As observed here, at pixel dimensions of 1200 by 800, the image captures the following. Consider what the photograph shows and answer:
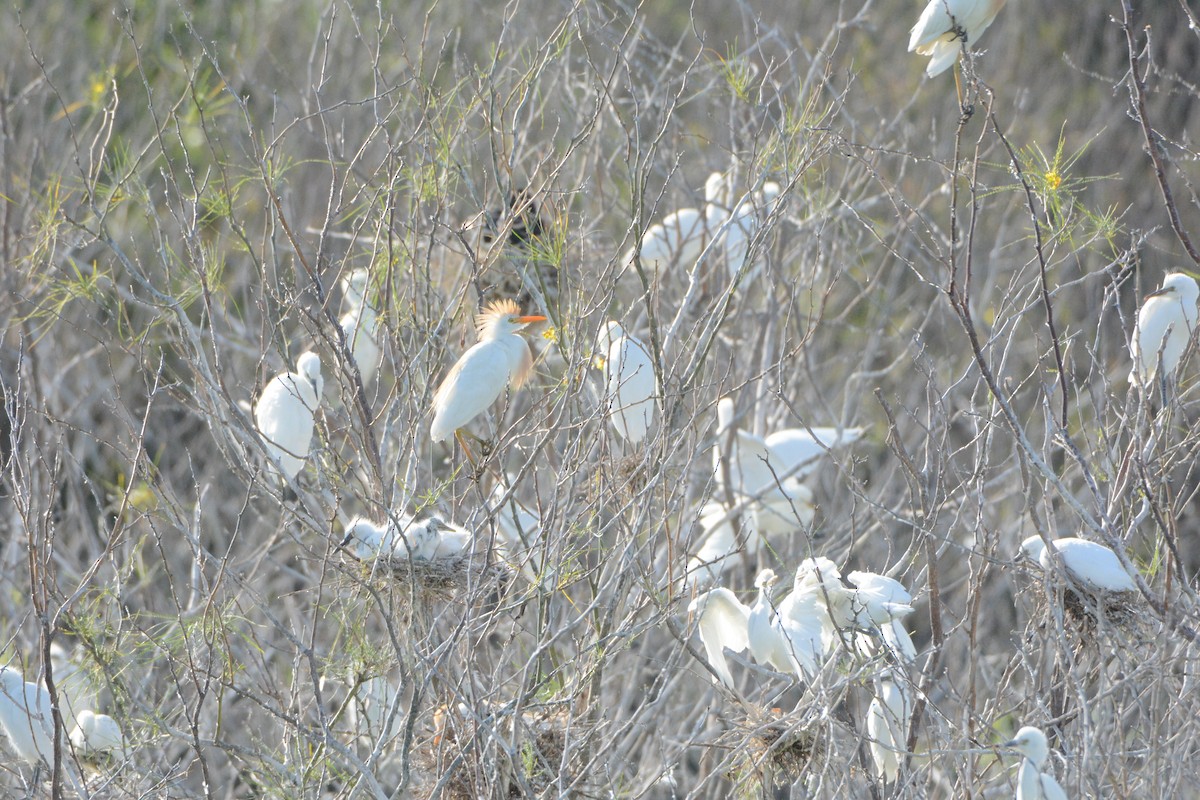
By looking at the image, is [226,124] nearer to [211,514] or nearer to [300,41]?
[300,41]

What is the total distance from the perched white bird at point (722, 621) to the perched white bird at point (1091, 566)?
0.83 m

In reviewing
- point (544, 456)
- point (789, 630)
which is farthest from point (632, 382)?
point (789, 630)

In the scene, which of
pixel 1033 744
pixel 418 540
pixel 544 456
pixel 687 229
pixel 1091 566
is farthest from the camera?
pixel 687 229

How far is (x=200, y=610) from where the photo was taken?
4027 millimetres

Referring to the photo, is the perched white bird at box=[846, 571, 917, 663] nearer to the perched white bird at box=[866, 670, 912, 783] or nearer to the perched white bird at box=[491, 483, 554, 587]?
the perched white bird at box=[866, 670, 912, 783]

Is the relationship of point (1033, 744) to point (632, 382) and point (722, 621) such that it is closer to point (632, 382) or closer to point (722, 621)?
point (722, 621)

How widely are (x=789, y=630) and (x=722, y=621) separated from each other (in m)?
0.37

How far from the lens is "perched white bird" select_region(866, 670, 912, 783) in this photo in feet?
10.3

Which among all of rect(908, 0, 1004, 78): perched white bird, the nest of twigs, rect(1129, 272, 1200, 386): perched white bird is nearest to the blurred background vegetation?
the nest of twigs

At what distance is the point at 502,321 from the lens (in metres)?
4.01

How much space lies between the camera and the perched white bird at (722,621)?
3631mm

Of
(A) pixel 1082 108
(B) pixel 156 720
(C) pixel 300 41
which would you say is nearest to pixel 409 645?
(B) pixel 156 720

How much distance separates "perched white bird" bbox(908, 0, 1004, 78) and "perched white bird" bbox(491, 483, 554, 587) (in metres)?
1.46

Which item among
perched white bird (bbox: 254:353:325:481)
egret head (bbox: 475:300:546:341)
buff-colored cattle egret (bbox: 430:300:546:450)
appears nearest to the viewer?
buff-colored cattle egret (bbox: 430:300:546:450)
